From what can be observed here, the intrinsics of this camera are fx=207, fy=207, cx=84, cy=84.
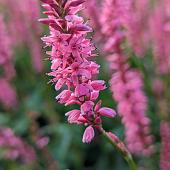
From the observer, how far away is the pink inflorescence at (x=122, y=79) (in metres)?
3.14

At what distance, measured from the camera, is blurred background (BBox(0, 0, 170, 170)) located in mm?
3959

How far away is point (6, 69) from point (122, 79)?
115 inches

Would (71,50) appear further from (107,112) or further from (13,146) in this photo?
(13,146)

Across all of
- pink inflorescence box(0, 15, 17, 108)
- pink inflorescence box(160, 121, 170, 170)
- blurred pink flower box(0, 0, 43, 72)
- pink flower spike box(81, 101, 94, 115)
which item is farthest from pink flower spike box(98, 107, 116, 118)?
blurred pink flower box(0, 0, 43, 72)

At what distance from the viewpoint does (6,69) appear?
16.0 feet

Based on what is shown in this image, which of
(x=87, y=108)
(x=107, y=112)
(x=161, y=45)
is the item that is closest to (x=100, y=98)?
(x=161, y=45)

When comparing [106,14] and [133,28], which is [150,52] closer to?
[133,28]

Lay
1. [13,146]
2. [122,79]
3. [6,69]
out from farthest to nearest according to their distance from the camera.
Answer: [6,69]
[13,146]
[122,79]

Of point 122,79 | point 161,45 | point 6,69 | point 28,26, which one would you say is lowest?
point 6,69

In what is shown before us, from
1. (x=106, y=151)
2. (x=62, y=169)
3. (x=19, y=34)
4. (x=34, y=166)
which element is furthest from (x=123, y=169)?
(x=19, y=34)

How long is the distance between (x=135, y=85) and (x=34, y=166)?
9.14 feet

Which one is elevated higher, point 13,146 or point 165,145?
point 165,145

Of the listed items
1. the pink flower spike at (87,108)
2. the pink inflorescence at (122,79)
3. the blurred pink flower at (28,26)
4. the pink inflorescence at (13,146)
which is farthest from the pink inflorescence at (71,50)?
the blurred pink flower at (28,26)

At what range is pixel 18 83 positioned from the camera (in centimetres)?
661
